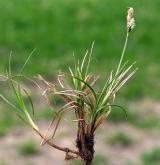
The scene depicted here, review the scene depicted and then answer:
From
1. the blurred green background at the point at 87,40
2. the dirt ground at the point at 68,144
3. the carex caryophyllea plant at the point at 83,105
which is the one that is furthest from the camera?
the blurred green background at the point at 87,40

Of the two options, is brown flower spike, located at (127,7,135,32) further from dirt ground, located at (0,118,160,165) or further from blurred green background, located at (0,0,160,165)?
blurred green background, located at (0,0,160,165)

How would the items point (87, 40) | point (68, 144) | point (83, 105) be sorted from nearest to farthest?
point (83, 105) → point (68, 144) → point (87, 40)

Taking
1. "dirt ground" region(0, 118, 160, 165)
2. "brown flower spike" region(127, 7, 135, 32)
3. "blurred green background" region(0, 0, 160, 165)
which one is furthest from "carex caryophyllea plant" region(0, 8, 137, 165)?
"blurred green background" region(0, 0, 160, 165)

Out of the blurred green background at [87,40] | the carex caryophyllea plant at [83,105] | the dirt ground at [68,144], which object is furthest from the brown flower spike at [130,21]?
the blurred green background at [87,40]

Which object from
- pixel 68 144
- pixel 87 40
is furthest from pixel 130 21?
pixel 87 40

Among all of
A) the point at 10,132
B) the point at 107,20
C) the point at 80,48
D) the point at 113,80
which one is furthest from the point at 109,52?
the point at 113,80

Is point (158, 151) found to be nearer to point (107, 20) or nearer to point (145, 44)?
point (145, 44)

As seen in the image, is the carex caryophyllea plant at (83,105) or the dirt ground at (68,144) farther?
the dirt ground at (68,144)

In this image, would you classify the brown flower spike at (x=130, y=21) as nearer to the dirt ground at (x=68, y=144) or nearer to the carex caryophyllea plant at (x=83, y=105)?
the carex caryophyllea plant at (x=83, y=105)

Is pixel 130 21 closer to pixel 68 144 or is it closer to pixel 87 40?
pixel 68 144
